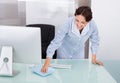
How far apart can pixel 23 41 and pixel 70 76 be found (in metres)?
0.47

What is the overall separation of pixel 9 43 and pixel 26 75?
1.03 feet

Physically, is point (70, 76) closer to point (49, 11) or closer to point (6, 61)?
point (6, 61)

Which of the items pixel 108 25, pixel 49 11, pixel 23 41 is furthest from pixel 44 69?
pixel 49 11

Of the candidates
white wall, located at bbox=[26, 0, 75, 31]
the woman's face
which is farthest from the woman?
white wall, located at bbox=[26, 0, 75, 31]

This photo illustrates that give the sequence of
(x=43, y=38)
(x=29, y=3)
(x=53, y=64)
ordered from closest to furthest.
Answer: (x=53, y=64) < (x=43, y=38) < (x=29, y=3)

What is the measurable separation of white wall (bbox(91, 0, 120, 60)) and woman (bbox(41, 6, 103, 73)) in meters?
0.77

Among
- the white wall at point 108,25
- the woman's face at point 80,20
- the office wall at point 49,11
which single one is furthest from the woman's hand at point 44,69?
the office wall at point 49,11

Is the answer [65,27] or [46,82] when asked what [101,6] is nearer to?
[65,27]

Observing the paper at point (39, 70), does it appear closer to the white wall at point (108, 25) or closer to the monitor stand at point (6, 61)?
the monitor stand at point (6, 61)

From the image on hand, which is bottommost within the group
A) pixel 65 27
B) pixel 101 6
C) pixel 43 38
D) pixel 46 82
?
pixel 46 82

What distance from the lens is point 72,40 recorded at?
235 cm

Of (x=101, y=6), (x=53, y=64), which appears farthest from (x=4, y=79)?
(x=101, y=6)

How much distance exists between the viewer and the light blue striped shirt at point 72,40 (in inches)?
81.5

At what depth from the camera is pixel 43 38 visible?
312 centimetres
